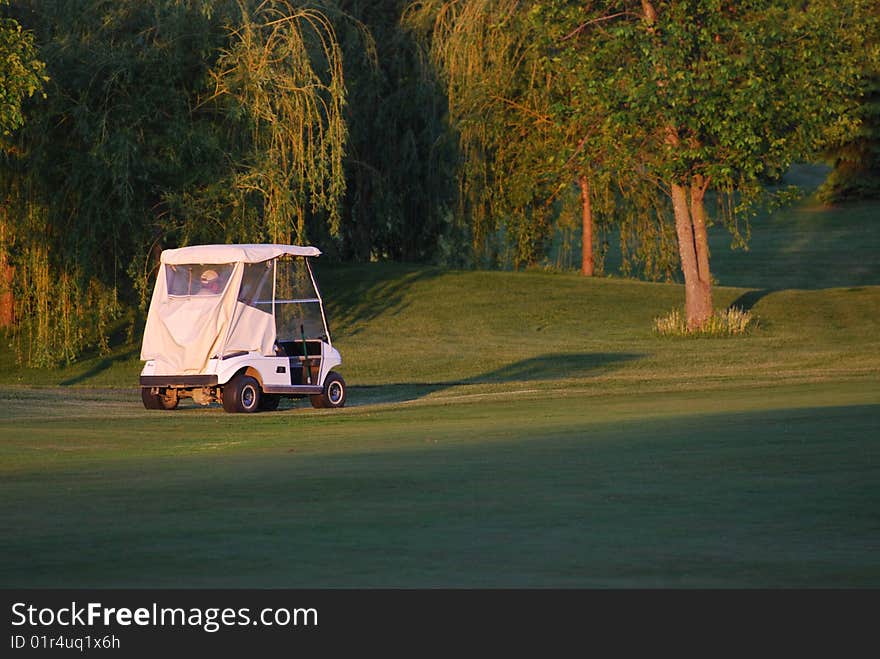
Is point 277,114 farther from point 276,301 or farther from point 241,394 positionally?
point 241,394

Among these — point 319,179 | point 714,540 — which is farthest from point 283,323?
point 714,540

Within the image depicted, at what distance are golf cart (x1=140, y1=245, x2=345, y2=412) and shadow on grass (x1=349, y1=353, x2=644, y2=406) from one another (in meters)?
2.52

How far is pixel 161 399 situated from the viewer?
2395 centimetres

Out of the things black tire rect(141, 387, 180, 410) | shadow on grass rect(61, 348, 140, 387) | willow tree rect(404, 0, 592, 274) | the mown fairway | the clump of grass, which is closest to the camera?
the mown fairway

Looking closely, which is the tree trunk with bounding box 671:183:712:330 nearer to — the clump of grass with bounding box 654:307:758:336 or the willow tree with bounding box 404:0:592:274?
the clump of grass with bounding box 654:307:758:336

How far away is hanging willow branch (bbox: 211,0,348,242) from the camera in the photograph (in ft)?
108

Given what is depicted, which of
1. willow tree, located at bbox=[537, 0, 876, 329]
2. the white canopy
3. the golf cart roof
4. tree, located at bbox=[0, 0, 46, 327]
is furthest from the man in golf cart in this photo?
willow tree, located at bbox=[537, 0, 876, 329]

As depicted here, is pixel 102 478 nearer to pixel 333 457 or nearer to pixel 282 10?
pixel 333 457

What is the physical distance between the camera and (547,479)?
12.4 m

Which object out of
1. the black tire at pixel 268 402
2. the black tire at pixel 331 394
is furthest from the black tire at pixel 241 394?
the black tire at pixel 331 394

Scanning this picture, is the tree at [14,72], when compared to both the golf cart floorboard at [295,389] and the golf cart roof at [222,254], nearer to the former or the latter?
the golf cart roof at [222,254]

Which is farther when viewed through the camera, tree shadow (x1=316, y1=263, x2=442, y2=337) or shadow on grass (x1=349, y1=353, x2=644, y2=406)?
tree shadow (x1=316, y1=263, x2=442, y2=337)

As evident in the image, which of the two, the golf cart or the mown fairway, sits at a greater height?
the golf cart

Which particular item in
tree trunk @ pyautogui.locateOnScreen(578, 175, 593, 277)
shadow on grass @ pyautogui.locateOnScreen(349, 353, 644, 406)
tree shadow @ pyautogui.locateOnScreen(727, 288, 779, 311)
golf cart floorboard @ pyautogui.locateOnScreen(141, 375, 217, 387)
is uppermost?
tree trunk @ pyautogui.locateOnScreen(578, 175, 593, 277)
